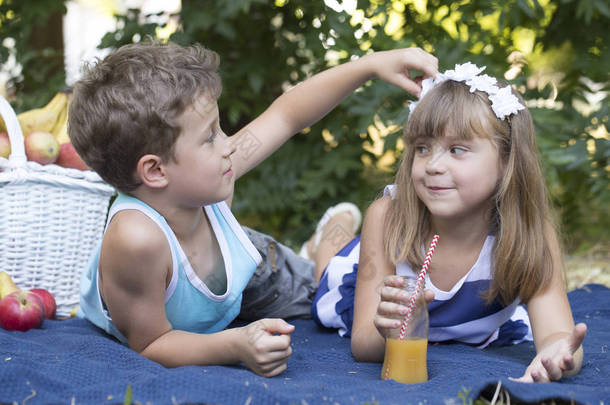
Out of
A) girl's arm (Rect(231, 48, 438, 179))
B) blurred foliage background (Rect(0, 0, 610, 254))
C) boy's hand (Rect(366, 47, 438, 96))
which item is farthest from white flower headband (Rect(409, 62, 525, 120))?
blurred foliage background (Rect(0, 0, 610, 254))

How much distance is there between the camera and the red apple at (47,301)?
235cm

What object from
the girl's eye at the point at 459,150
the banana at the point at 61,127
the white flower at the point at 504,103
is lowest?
the banana at the point at 61,127

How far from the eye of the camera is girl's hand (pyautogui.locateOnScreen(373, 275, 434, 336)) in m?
1.53

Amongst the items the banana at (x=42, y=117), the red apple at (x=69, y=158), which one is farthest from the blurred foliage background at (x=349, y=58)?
the red apple at (x=69, y=158)

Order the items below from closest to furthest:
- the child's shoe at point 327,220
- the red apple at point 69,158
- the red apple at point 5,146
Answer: the red apple at point 5,146 < the red apple at point 69,158 < the child's shoe at point 327,220

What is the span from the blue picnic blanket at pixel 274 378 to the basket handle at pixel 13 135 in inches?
24.7

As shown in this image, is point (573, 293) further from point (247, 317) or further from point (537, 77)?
point (537, 77)

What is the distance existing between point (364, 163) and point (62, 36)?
247cm

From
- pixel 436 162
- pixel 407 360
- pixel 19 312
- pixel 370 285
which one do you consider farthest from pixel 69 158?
pixel 407 360

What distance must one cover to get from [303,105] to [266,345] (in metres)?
0.97

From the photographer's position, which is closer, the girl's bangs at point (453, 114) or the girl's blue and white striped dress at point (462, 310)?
the girl's bangs at point (453, 114)

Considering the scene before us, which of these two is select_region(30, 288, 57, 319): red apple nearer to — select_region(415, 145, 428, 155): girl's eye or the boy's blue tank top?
the boy's blue tank top

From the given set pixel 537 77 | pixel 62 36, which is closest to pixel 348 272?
pixel 537 77

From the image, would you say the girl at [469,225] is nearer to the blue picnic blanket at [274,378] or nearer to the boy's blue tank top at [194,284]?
the blue picnic blanket at [274,378]
